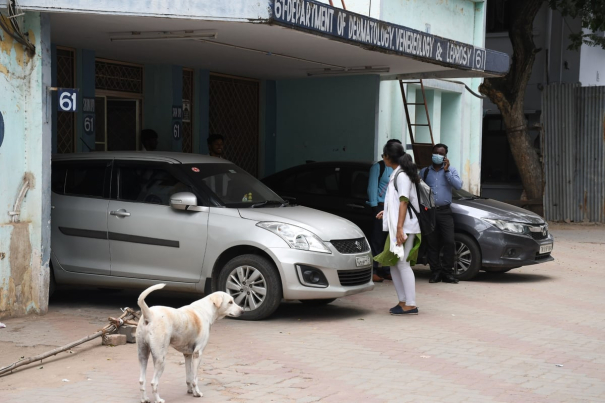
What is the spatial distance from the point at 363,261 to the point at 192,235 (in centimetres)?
183

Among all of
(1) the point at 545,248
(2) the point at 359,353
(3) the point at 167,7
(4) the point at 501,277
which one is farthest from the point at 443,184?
(3) the point at 167,7

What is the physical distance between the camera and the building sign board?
9.17 m

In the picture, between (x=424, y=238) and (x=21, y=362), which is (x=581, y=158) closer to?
(x=424, y=238)

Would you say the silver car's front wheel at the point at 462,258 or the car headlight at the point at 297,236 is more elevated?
the car headlight at the point at 297,236

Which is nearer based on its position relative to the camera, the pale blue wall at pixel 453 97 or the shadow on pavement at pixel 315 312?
the shadow on pavement at pixel 315 312

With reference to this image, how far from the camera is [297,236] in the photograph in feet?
29.7

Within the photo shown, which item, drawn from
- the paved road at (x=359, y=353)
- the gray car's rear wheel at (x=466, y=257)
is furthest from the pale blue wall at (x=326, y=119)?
the paved road at (x=359, y=353)

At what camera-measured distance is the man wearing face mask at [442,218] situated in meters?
12.1

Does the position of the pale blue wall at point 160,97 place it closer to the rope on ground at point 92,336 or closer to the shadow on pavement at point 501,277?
the shadow on pavement at point 501,277

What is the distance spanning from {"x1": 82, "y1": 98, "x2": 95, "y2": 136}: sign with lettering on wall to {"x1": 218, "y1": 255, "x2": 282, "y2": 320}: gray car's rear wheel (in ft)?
14.2

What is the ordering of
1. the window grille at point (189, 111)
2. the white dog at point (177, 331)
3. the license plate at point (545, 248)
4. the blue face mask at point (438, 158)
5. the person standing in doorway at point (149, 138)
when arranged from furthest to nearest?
the window grille at point (189, 111), the person standing in doorway at point (149, 138), the license plate at point (545, 248), the blue face mask at point (438, 158), the white dog at point (177, 331)

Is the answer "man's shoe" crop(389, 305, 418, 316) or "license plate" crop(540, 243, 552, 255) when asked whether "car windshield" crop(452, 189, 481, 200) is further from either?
"man's shoe" crop(389, 305, 418, 316)

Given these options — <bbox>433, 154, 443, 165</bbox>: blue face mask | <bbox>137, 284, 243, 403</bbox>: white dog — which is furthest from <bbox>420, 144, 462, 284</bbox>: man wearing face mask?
<bbox>137, 284, 243, 403</bbox>: white dog

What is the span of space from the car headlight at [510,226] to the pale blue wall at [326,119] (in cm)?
320
